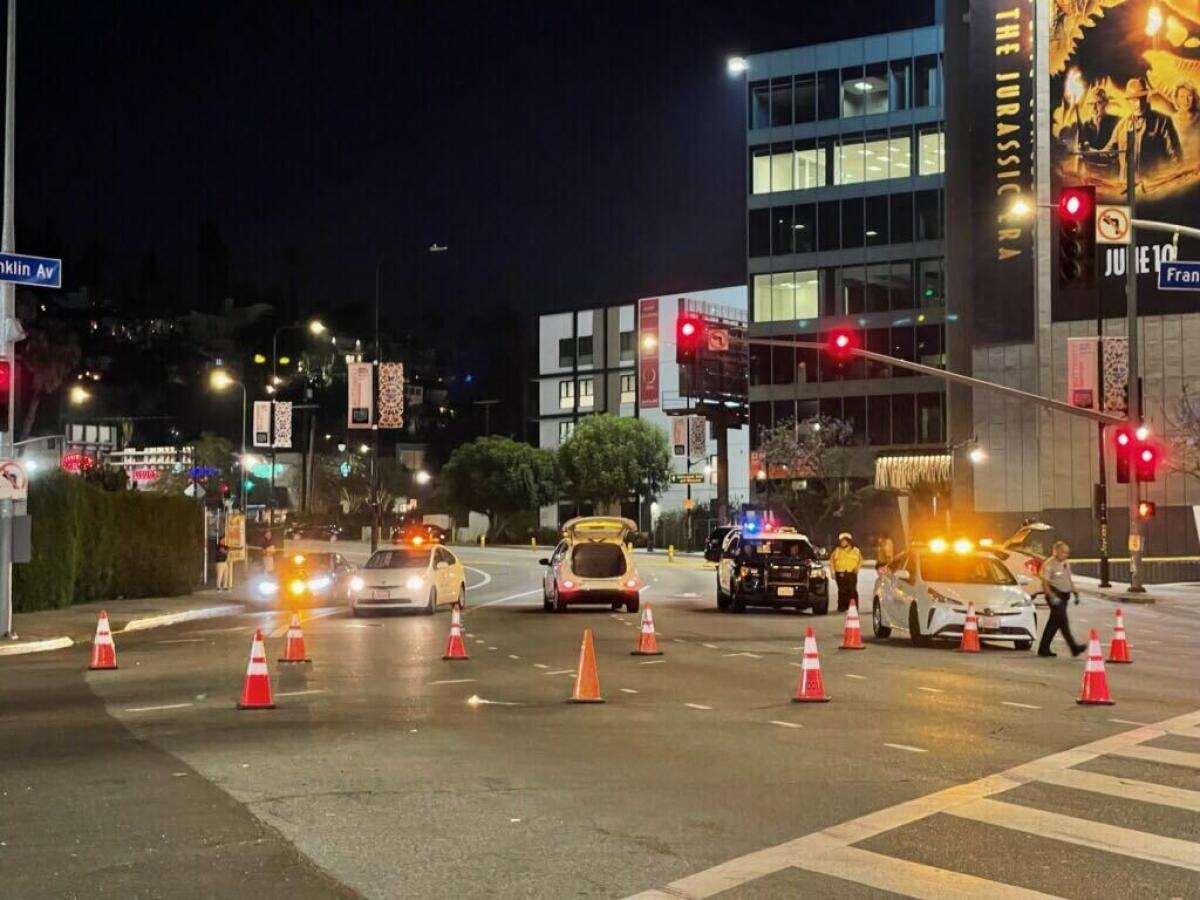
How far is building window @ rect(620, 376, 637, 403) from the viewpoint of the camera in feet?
300

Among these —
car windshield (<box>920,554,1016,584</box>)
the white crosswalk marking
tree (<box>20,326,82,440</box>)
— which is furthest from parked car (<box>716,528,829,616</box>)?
tree (<box>20,326,82,440</box>)

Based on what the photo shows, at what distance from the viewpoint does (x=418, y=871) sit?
713 centimetres

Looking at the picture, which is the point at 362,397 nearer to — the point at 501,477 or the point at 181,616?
the point at 181,616

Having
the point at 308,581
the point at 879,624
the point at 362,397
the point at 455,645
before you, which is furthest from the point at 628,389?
the point at 455,645

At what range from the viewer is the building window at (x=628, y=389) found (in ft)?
300

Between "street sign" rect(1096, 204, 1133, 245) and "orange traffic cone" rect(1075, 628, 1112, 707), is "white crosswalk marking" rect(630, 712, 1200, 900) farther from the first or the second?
"street sign" rect(1096, 204, 1133, 245)

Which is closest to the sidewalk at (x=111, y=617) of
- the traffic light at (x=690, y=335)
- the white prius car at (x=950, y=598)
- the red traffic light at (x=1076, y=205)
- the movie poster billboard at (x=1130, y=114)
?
the traffic light at (x=690, y=335)

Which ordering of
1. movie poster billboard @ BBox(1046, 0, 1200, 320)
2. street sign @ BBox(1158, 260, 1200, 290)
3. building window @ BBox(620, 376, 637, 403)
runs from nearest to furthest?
street sign @ BBox(1158, 260, 1200, 290) < movie poster billboard @ BBox(1046, 0, 1200, 320) < building window @ BBox(620, 376, 637, 403)

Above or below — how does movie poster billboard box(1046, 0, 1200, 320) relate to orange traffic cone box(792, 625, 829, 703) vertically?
above

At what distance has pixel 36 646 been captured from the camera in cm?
2192

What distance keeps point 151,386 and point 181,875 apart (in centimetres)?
11809

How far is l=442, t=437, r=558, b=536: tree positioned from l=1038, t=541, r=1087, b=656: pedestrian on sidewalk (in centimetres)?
6867

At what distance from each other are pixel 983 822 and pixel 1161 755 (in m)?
3.31

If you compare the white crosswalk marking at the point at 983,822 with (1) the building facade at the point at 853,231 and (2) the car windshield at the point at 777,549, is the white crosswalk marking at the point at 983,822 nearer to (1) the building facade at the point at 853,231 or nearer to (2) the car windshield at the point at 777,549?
(2) the car windshield at the point at 777,549
